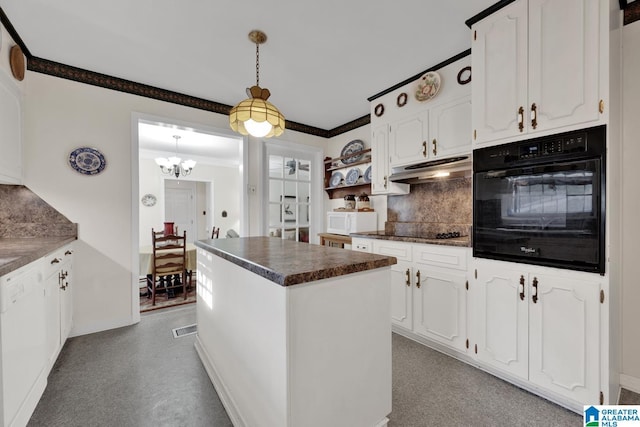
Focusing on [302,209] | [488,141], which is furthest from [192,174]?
[488,141]

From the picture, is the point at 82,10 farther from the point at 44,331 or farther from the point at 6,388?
the point at 6,388

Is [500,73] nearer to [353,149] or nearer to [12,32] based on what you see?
[353,149]

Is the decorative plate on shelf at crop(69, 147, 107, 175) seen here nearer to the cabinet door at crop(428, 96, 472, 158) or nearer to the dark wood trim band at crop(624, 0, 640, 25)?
the cabinet door at crop(428, 96, 472, 158)

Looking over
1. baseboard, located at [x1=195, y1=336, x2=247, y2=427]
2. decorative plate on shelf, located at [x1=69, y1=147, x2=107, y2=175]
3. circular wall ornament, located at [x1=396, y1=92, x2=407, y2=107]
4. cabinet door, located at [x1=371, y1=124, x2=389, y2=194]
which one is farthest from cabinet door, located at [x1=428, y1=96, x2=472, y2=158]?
decorative plate on shelf, located at [x1=69, y1=147, x2=107, y2=175]

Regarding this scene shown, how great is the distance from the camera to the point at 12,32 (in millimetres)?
2057

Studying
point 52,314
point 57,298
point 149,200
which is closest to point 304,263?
point 52,314

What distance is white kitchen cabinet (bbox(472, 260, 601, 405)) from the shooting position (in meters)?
1.47

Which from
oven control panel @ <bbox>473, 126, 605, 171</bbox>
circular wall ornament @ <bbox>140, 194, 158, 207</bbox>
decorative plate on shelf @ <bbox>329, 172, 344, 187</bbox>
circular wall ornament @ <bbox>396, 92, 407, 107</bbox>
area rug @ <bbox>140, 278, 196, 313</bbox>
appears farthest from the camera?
circular wall ornament @ <bbox>140, 194, 158, 207</bbox>

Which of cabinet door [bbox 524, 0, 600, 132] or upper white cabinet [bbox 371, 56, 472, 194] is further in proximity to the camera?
upper white cabinet [bbox 371, 56, 472, 194]

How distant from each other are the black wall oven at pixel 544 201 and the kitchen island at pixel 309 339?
1.00m

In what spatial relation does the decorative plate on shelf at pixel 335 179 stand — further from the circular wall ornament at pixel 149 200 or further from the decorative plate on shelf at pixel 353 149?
the circular wall ornament at pixel 149 200

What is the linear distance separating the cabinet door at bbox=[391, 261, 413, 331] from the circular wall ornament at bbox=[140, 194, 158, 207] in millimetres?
5575

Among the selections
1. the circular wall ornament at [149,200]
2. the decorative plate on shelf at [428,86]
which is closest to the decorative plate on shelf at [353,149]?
the decorative plate on shelf at [428,86]

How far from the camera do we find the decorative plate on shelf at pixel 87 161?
257cm
